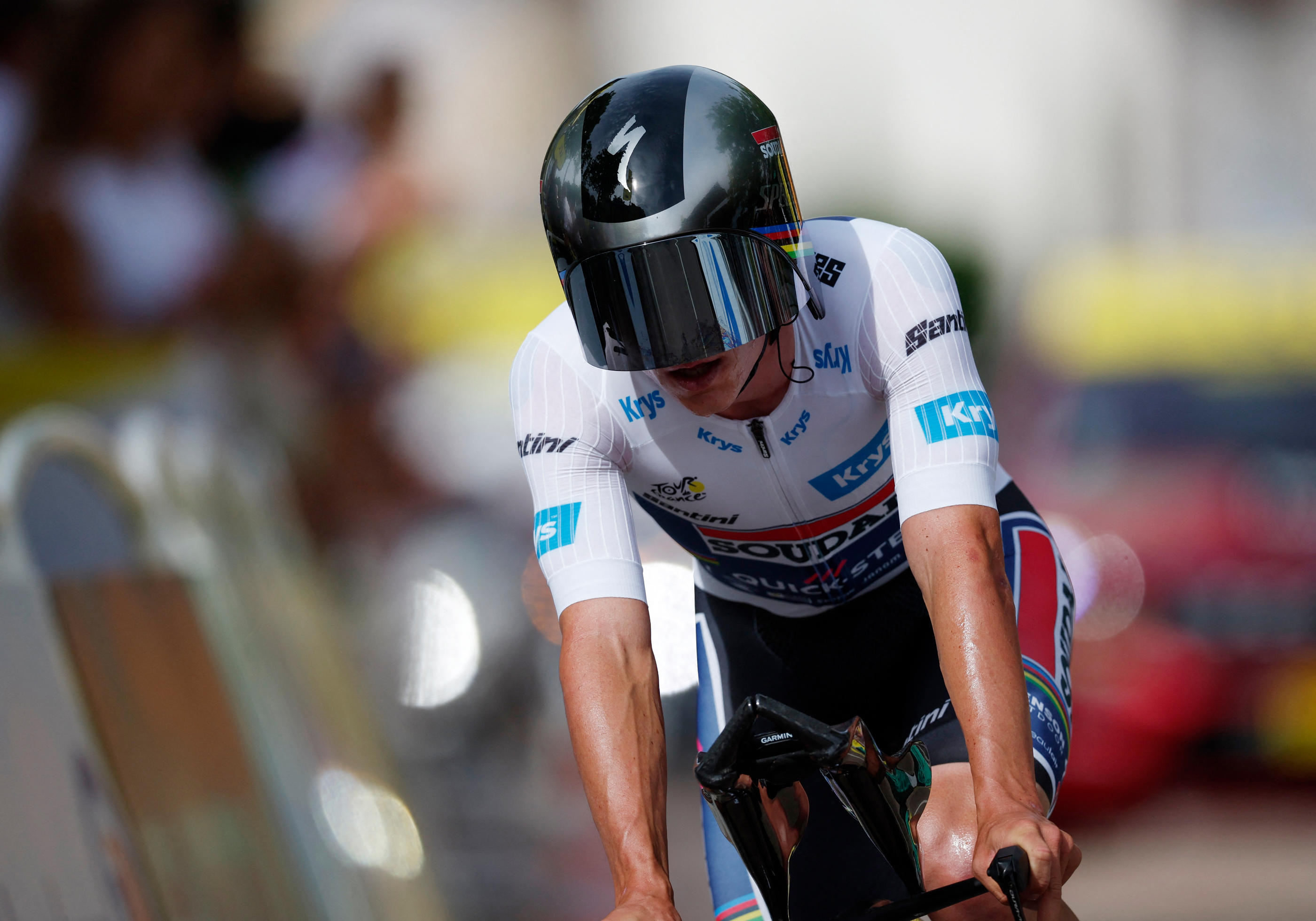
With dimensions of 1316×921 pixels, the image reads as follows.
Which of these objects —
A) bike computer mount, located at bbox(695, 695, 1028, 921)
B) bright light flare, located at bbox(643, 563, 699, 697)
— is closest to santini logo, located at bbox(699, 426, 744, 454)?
bike computer mount, located at bbox(695, 695, 1028, 921)

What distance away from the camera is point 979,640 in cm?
194

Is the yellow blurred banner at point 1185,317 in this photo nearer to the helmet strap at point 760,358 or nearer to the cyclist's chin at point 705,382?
the helmet strap at point 760,358

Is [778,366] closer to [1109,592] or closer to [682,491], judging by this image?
[682,491]

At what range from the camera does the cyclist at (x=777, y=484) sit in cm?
196

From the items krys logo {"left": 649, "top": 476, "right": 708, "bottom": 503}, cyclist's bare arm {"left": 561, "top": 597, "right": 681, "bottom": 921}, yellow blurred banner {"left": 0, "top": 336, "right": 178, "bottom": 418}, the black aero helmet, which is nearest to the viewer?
cyclist's bare arm {"left": 561, "top": 597, "right": 681, "bottom": 921}

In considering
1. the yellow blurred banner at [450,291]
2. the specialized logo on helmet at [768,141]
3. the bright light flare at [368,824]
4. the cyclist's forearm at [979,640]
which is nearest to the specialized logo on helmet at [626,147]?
the specialized logo on helmet at [768,141]

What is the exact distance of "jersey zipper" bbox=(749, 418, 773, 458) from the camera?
7.77 ft

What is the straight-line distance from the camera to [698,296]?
1.97 meters

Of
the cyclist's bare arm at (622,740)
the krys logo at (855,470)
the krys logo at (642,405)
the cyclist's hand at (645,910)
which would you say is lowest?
the cyclist's hand at (645,910)

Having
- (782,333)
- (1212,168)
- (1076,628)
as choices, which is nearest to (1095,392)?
(1076,628)

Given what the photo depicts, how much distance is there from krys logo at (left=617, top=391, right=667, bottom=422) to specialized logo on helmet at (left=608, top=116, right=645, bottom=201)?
0.45 meters

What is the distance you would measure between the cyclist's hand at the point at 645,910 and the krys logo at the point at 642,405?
843 mm

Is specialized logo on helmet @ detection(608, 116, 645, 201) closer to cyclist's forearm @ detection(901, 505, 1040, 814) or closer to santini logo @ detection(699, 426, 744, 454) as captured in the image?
santini logo @ detection(699, 426, 744, 454)

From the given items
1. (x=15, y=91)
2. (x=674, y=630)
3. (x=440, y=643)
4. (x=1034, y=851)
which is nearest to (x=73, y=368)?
(x=15, y=91)
